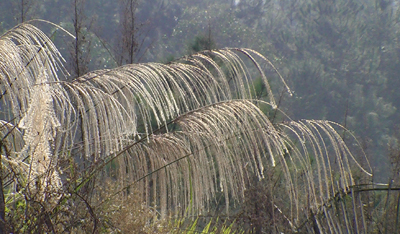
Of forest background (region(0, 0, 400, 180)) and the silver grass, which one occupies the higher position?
forest background (region(0, 0, 400, 180))

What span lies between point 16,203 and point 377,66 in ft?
82.6

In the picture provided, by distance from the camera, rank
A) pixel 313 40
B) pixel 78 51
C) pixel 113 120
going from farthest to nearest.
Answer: pixel 313 40 < pixel 78 51 < pixel 113 120

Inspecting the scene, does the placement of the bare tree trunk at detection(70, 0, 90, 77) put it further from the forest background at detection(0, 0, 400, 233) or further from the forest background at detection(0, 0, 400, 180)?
the forest background at detection(0, 0, 400, 233)

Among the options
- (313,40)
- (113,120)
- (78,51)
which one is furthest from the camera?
(313,40)

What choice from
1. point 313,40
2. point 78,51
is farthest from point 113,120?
point 313,40

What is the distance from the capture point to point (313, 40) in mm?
25859

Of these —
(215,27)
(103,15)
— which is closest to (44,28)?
(103,15)

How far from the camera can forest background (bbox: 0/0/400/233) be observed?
2192 centimetres

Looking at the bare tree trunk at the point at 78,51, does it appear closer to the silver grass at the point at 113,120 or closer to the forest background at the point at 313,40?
the silver grass at the point at 113,120

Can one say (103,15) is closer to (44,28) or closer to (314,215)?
(44,28)

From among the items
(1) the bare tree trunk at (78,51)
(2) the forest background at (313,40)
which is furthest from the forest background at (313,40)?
(1) the bare tree trunk at (78,51)

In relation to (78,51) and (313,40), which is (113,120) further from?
(313,40)

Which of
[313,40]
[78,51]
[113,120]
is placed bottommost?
[113,120]

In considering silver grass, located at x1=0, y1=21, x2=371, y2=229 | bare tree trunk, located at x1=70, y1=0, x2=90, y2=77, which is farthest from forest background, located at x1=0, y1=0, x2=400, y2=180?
silver grass, located at x1=0, y1=21, x2=371, y2=229
